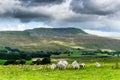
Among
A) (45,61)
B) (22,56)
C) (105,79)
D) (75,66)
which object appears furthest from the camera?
(22,56)

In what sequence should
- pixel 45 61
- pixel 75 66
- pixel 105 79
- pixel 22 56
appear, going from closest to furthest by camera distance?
pixel 105 79 → pixel 75 66 → pixel 45 61 → pixel 22 56

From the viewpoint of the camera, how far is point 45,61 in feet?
373

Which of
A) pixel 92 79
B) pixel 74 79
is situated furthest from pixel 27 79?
pixel 92 79

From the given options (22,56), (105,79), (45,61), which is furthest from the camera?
(22,56)

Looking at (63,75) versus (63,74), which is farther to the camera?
(63,74)

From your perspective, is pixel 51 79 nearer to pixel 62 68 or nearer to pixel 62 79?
pixel 62 79

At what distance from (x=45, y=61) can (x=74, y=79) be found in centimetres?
7009

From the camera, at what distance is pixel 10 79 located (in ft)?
149

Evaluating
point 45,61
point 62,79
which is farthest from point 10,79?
point 45,61

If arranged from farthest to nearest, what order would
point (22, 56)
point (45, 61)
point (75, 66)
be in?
point (22, 56) < point (45, 61) < point (75, 66)

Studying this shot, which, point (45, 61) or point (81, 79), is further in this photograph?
point (45, 61)

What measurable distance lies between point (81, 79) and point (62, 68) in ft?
80.0

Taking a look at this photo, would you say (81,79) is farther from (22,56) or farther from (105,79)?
(22,56)

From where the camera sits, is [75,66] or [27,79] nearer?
[27,79]
